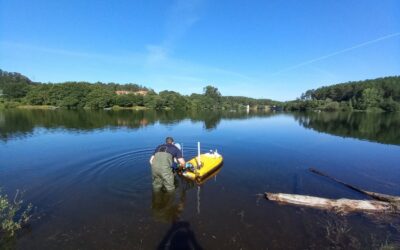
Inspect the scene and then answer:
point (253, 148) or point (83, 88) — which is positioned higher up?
point (83, 88)

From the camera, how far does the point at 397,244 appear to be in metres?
6.17

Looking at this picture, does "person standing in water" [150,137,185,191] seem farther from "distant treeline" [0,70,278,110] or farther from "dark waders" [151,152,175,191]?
"distant treeline" [0,70,278,110]

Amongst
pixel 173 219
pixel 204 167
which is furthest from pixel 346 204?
pixel 173 219

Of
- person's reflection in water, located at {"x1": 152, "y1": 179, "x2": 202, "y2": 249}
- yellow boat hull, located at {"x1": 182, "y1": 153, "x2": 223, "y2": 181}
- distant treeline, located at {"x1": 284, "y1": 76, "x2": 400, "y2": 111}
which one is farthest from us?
distant treeline, located at {"x1": 284, "y1": 76, "x2": 400, "y2": 111}

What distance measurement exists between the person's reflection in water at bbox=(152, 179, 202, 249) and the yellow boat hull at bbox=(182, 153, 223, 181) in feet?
2.61

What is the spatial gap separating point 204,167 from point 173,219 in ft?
13.7

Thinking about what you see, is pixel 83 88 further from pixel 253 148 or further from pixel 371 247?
pixel 371 247

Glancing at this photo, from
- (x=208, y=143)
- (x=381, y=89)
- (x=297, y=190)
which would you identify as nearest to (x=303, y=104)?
(x=381, y=89)

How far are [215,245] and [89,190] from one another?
600cm

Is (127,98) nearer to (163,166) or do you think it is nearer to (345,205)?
(163,166)

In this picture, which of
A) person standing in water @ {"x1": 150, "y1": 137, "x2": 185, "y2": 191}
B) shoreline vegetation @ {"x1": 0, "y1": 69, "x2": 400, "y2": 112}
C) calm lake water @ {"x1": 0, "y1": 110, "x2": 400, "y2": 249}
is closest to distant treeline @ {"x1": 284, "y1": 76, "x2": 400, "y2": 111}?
shoreline vegetation @ {"x1": 0, "y1": 69, "x2": 400, "y2": 112}

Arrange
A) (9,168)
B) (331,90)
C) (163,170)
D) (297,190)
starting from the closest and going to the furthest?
1. (163,170)
2. (297,190)
3. (9,168)
4. (331,90)

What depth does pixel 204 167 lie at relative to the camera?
10992mm

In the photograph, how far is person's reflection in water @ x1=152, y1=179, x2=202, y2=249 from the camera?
19.2ft
